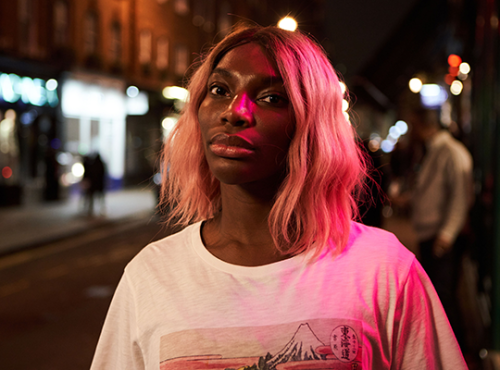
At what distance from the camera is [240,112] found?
1.38 meters

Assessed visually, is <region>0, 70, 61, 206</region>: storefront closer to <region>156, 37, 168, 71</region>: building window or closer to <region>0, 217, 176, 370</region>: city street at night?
<region>0, 217, 176, 370</region>: city street at night

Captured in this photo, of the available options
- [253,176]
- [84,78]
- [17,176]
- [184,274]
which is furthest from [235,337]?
[84,78]

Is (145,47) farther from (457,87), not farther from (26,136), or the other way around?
(457,87)

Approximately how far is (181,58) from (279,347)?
28.7 meters

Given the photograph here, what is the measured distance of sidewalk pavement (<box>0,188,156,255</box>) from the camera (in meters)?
10.6

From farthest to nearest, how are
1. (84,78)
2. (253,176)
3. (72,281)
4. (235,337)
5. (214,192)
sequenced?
(84,78) < (72,281) < (214,192) < (253,176) < (235,337)

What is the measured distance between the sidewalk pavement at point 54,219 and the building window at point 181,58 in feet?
35.9

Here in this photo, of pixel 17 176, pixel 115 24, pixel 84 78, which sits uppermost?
pixel 115 24

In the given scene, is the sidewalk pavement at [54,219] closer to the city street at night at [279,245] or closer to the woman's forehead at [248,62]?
the city street at night at [279,245]

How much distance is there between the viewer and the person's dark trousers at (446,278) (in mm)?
4238

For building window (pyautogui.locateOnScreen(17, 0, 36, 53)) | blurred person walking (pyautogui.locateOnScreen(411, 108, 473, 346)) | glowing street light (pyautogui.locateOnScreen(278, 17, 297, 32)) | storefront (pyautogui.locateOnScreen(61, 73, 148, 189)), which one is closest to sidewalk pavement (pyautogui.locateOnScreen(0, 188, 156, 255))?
storefront (pyautogui.locateOnScreen(61, 73, 148, 189))

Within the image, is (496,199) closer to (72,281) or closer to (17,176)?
(72,281)

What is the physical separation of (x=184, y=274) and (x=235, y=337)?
0.81ft

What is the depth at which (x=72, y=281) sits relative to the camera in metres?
7.54
